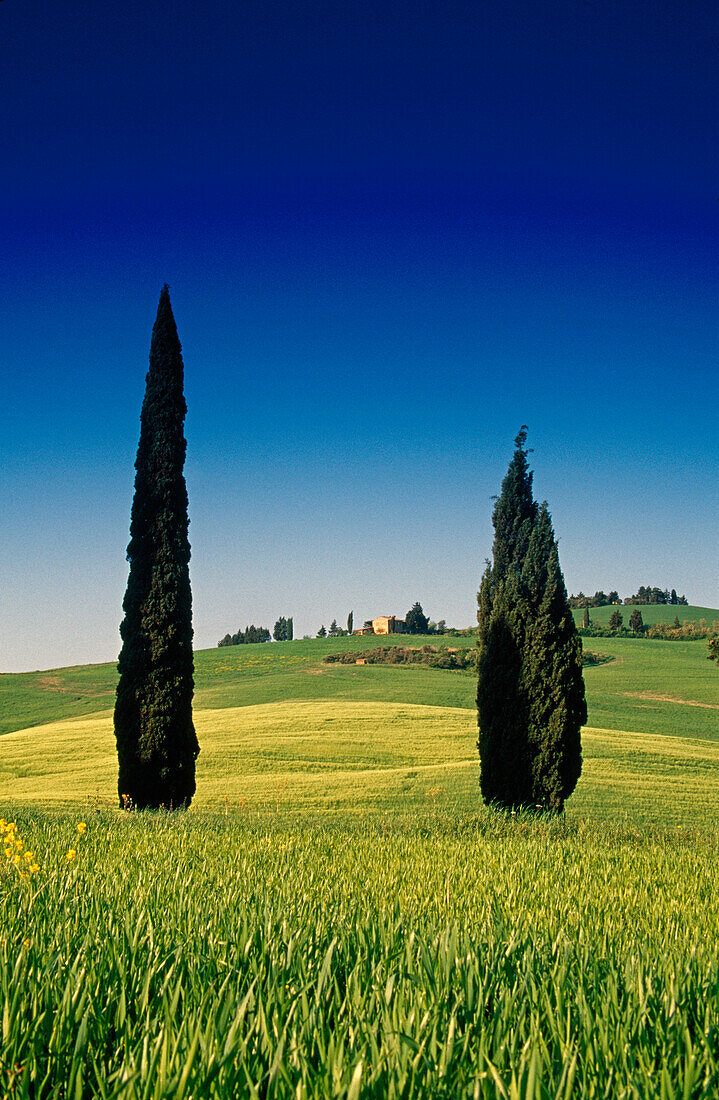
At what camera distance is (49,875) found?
14.6 feet

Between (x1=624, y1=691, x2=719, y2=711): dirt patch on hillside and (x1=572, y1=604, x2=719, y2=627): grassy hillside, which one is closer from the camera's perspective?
(x1=624, y1=691, x2=719, y2=711): dirt patch on hillside

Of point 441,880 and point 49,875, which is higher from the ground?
point 49,875

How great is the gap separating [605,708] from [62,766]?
1145 inches

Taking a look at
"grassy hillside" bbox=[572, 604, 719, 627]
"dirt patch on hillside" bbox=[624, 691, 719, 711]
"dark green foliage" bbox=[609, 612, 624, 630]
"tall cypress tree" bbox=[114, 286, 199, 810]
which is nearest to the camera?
"tall cypress tree" bbox=[114, 286, 199, 810]

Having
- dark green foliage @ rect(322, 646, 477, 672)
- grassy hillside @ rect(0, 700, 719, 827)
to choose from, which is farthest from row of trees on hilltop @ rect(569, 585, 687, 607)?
grassy hillside @ rect(0, 700, 719, 827)

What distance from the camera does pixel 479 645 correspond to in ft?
50.1

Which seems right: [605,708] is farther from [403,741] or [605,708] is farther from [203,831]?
[203,831]

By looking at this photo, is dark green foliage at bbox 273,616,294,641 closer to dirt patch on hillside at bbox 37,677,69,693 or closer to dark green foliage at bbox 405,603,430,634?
dark green foliage at bbox 405,603,430,634

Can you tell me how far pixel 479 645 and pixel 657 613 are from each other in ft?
235

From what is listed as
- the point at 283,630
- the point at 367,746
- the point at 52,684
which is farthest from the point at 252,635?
the point at 367,746

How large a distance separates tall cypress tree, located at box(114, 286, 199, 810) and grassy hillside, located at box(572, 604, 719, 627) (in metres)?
63.7

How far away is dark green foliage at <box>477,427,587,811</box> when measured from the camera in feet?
46.2

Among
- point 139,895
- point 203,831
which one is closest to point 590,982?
point 139,895

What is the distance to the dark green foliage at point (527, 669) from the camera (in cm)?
1407
